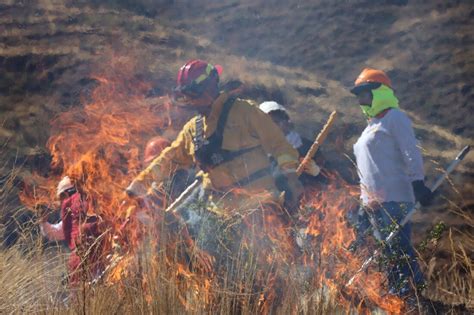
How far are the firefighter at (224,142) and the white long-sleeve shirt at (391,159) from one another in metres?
0.76

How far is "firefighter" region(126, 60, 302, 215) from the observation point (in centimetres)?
590

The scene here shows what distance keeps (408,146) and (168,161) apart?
2206 mm

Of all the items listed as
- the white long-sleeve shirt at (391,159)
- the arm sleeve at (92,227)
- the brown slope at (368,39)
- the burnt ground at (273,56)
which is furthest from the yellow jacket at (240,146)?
the brown slope at (368,39)

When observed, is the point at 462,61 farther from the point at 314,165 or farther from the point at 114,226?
the point at 114,226

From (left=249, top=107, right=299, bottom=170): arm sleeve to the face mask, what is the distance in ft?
3.58

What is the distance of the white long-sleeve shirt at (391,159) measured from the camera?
5.97 metres

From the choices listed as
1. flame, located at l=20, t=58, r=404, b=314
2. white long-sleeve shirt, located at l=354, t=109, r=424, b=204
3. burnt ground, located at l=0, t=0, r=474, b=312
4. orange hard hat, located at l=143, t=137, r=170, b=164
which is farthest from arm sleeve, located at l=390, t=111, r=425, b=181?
burnt ground, located at l=0, t=0, r=474, b=312

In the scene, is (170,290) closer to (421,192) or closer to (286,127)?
(421,192)

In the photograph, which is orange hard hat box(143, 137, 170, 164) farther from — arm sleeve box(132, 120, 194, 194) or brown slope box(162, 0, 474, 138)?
brown slope box(162, 0, 474, 138)

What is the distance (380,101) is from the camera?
247 inches

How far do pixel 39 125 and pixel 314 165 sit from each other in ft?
29.3

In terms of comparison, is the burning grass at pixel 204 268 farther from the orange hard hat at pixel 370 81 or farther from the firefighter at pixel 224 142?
the orange hard hat at pixel 370 81

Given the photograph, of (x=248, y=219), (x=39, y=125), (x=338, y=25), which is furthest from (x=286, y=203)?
(x=338, y=25)

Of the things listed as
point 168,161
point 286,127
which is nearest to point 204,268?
point 168,161
